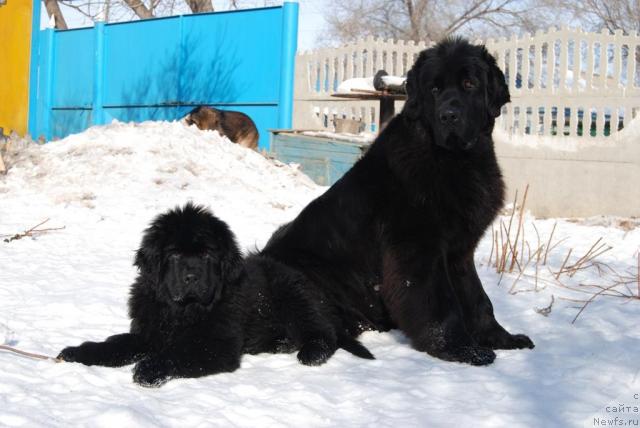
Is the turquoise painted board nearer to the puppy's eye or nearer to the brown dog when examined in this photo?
the brown dog

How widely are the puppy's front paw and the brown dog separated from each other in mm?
9457

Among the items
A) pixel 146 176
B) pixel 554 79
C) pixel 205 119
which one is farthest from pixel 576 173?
pixel 205 119

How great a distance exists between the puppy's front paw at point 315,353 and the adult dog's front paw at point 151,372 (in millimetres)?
662

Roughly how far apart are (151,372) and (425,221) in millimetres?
1548

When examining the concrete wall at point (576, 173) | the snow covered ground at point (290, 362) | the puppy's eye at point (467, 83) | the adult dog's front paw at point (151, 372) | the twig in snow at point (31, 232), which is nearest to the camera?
the snow covered ground at point (290, 362)

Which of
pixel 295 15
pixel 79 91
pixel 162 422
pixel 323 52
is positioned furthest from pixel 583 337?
pixel 79 91

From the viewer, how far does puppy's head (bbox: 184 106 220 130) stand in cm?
1300

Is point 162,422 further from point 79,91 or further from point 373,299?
point 79,91

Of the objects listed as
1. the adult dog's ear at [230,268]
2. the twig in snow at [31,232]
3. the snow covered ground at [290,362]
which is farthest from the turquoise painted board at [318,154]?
the adult dog's ear at [230,268]

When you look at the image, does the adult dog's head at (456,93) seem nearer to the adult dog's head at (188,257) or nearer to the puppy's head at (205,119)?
the adult dog's head at (188,257)

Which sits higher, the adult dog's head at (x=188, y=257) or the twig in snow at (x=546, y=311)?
the adult dog's head at (x=188, y=257)

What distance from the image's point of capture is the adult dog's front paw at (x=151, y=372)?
3189mm

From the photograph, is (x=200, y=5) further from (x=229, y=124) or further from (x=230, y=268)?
(x=230, y=268)

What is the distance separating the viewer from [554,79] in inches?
396
